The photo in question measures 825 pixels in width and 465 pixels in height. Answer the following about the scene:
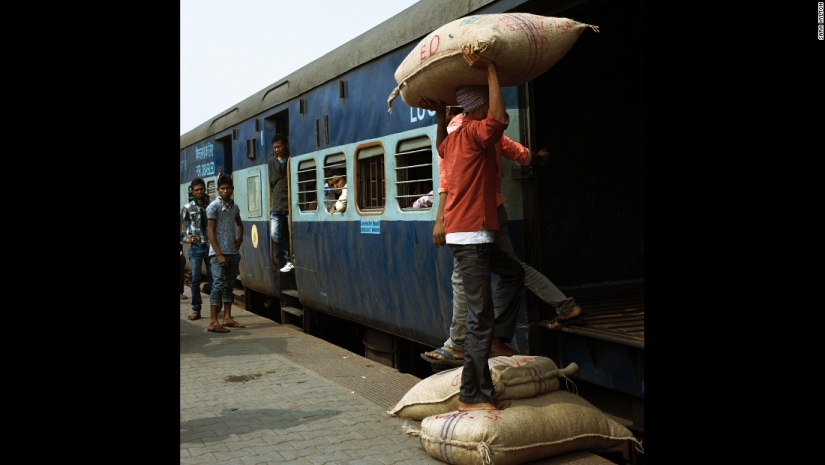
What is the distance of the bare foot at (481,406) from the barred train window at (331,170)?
3931mm

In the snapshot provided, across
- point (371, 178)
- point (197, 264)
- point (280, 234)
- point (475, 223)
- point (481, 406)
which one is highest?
point (371, 178)

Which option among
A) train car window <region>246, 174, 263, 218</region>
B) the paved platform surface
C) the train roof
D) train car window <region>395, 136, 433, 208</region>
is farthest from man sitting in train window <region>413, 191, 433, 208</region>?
train car window <region>246, 174, 263, 218</region>

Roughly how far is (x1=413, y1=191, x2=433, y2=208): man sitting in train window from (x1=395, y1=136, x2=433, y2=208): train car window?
0.07m

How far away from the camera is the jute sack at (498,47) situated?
13.9ft

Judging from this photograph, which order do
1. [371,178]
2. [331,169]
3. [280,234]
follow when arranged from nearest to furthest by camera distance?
1. [371,178]
2. [331,169]
3. [280,234]

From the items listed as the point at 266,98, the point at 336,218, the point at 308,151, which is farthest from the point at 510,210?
the point at 266,98

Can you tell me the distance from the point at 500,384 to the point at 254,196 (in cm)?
771

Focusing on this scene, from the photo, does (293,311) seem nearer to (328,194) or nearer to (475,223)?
(328,194)

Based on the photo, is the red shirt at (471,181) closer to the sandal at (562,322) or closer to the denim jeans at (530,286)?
the denim jeans at (530,286)

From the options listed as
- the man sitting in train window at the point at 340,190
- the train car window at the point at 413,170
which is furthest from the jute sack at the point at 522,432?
the man sitting in train window at the point at 340,190

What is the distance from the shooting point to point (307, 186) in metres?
9.23

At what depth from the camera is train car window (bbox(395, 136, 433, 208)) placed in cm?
633

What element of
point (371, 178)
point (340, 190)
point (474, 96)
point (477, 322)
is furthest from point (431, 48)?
point (340, 190)

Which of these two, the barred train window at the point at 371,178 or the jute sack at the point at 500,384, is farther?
the barred train window at the point at 371,178
